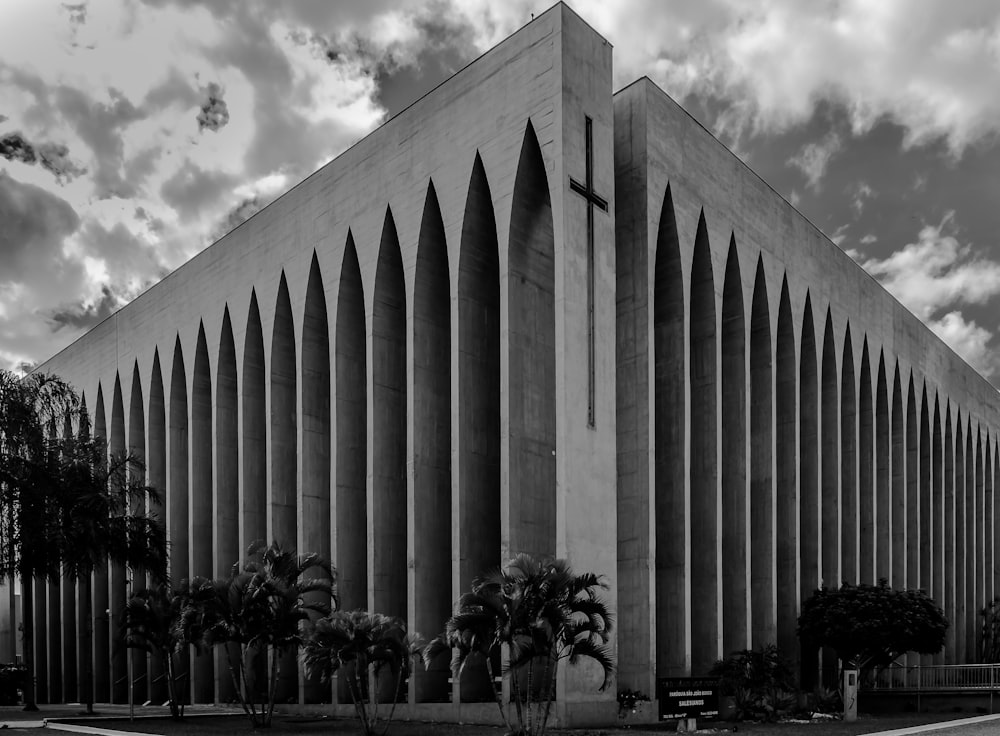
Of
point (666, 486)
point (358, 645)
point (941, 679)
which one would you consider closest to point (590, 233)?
point (666, 486)

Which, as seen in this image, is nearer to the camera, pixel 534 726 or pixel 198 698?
pixel 534 726

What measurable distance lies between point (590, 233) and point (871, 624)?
15.6 metres

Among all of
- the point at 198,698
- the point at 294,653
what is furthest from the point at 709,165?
the point at 198,698

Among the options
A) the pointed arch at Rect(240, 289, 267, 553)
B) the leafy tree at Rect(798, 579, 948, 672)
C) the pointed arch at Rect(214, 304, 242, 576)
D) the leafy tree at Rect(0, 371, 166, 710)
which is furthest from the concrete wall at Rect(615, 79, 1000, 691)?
the pointed arch at Rect(214, 304, 242, 576)

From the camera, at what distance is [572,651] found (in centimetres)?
2152

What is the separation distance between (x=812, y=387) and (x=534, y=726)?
67.5 ft

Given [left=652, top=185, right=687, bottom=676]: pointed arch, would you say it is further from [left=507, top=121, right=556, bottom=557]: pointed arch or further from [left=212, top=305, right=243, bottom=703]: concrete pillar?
[left=212, top=305, right=243, bottom=703]: concrete pillar

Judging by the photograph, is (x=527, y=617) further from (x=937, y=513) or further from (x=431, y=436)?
(x=937, y=513)

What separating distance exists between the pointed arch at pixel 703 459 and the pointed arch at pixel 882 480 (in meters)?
14.7

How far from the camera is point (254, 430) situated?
132 ft

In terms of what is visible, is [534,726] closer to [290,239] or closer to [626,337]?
[626,337]

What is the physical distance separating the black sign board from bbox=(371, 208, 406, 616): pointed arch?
396 inches

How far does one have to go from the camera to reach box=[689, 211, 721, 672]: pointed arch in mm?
33000

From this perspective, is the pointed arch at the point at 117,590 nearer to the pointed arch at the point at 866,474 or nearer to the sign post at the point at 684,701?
the sign post at the point at 684,701
